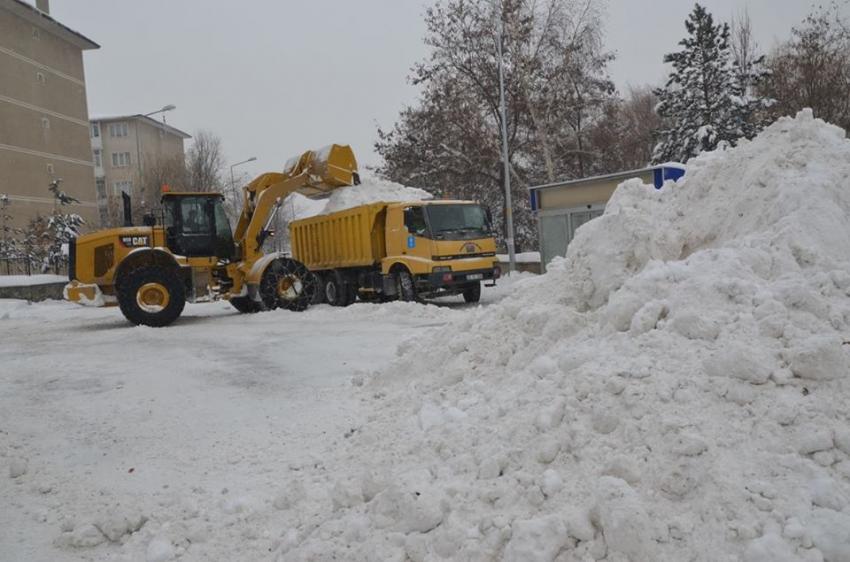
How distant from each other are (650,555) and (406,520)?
115 cm

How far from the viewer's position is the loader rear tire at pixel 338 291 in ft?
57.1

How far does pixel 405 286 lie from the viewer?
15438 millimetres

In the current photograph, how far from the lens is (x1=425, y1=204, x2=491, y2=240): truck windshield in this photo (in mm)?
15164

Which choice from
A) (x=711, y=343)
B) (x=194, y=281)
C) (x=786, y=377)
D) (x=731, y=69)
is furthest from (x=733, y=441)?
(x=731, y=69)

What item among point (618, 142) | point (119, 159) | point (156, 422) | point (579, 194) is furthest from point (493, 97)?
point (119, 159)

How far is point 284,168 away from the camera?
16.9 metres

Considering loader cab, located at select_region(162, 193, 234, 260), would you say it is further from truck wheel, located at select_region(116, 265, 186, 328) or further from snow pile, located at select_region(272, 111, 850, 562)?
snow pile, located at select_region(272, 111, 850, 562)

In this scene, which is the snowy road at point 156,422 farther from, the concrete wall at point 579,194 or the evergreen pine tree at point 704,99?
the evergreen pine tree at point 704,99

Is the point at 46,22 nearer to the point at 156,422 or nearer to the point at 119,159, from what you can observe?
the point at 119,159

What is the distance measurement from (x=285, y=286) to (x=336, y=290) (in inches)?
106

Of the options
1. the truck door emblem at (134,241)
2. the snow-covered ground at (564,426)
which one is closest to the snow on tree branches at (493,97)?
→ the truck door emblem at (134,241)

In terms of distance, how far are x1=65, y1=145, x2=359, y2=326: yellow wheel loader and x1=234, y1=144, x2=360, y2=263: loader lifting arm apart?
2cm

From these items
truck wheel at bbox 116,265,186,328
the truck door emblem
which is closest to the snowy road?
truck wheel at bbox 116,265,186,328

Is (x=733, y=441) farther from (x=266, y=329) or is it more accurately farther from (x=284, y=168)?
(x=284, y=168)
